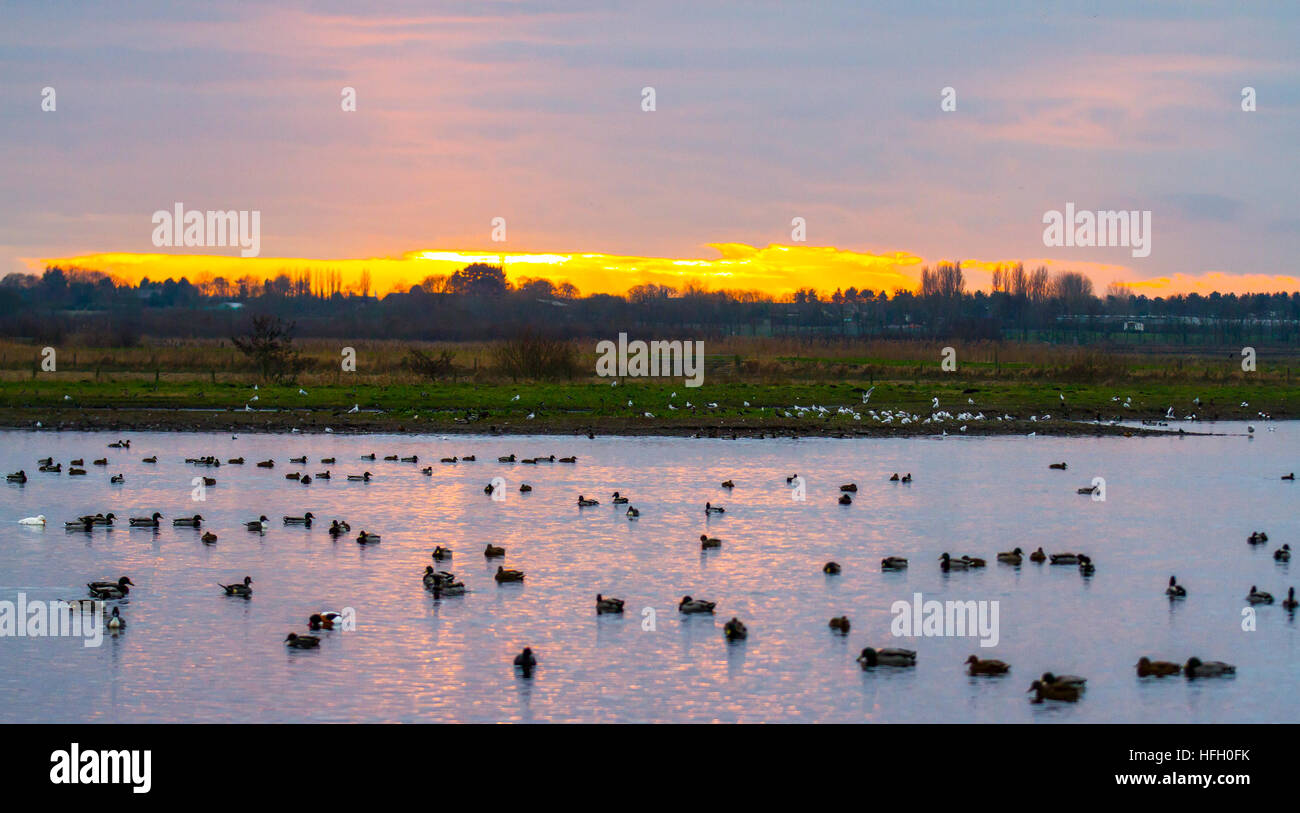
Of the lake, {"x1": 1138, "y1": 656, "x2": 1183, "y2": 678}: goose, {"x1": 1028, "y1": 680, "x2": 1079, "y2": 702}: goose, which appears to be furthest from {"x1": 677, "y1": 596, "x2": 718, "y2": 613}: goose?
{"x1": 1138, "y1": 656, "x2": 1183, "y2": 678}: goose

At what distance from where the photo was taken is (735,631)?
18203mm

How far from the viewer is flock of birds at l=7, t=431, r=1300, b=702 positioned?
16.5 metres

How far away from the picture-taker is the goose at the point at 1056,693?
1538cm

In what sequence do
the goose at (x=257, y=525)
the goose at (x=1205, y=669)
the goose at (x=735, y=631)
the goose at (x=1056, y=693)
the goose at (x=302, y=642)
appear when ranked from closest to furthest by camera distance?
the goose at (x=1056, y=693)
the goose at (x=1205, y=669)
the goose at (x=302, y=642)
the goose at (x=735, y=631)
the goose at (x=257, y=525)

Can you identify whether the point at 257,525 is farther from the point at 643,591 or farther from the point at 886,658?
the point at 886,658

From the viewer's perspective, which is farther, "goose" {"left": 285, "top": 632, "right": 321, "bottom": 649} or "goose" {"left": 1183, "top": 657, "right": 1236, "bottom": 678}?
"goose" {"left": 285, "top": 632, "right": 321, "bottom": 649}

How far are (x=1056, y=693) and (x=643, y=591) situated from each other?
7.61 m

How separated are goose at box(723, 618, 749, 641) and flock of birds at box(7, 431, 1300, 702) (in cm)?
1

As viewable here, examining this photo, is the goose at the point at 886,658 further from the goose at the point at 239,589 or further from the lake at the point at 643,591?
the goose at the point at 239,589

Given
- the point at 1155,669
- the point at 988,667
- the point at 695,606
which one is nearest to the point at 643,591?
the point at 695,606

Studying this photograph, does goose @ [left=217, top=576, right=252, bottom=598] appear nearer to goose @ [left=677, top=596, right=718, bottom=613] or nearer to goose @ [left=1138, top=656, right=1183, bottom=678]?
goose @ [left=677, top=596, right=718, bottom=613]

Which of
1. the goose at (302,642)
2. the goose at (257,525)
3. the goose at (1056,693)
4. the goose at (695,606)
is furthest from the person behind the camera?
the goose at (257,525)

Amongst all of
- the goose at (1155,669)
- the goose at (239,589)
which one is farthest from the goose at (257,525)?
the goose at (1155,669)
